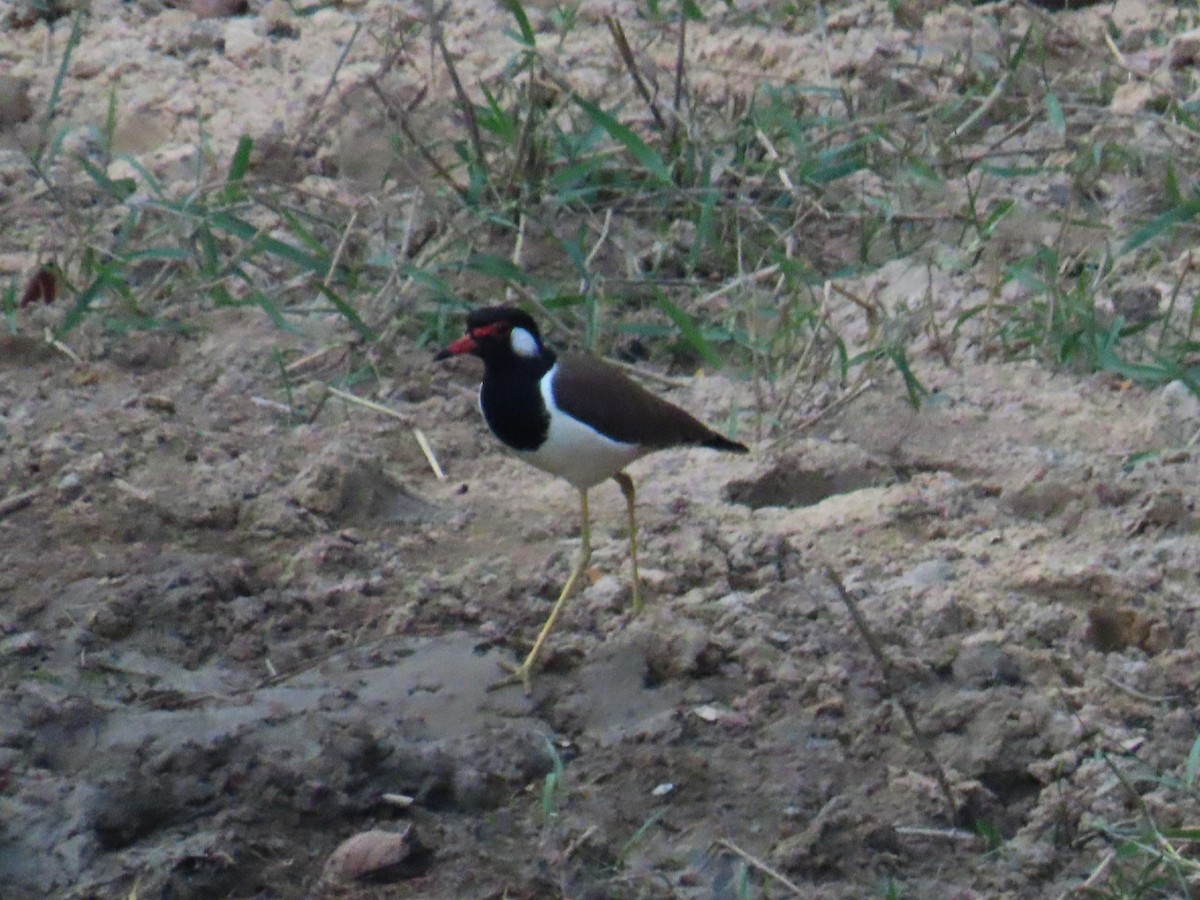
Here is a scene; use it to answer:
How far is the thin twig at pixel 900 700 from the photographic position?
10.4 feet

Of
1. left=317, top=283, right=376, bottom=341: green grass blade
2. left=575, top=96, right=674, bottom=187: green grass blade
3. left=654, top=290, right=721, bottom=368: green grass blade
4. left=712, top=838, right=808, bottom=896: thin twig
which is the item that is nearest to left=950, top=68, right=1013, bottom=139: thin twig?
left=575, top=96, right=674, bottom=187: green grass blade

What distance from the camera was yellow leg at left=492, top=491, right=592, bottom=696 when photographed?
348cm

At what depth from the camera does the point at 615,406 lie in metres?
3.84

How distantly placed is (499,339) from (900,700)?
45.0 inches

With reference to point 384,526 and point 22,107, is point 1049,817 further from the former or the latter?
point 22,107

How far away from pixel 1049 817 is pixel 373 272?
270 cm

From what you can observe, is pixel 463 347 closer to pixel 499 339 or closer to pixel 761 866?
pixel 499 339

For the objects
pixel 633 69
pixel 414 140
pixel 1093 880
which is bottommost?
pixel 1093 880

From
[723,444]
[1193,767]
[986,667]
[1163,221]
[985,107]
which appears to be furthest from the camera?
[985,107]

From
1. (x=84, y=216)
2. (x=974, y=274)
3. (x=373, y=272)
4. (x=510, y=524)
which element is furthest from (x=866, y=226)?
(x=84, y=216)

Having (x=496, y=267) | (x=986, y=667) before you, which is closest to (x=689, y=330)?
(x=496, y=267)

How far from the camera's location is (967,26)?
6633 millimetres

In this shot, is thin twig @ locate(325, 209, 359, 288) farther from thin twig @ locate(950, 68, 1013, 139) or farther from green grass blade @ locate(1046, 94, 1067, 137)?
green grass blade @ locate(1046, 94, 1067, 137)

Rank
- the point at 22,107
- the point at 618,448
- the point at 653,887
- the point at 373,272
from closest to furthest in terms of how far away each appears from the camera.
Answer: the point at 653,887 → the point at 618,448 → the point at 373,272 → the point at 22,107
